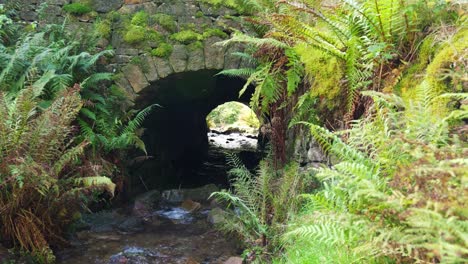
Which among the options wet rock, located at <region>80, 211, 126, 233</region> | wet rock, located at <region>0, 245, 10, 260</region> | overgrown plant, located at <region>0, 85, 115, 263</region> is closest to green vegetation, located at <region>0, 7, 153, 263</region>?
overgrown plant, located at <region>0, 85, 115, 263</region>

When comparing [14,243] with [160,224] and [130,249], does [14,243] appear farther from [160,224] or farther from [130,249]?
[160,224]

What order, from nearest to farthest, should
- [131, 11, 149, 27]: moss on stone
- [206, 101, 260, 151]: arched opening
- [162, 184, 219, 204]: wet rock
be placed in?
[131, 11, 149, 27]: moss on stone → [162, 184, 219, 204]: wet rock → [206, 101, 260, 151]: arched opening

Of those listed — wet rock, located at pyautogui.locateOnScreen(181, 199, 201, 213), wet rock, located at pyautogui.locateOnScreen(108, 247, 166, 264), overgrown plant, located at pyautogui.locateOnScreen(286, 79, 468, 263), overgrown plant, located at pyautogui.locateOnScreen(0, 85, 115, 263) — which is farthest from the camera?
wet rock, located at pyautogui.locateOnScreen(181, 199, 201, 213)

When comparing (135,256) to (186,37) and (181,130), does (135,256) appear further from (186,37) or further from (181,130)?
(181,130)

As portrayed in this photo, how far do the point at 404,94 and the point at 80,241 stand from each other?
4.21 meters

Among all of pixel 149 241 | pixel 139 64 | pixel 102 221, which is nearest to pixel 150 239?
pixel 149 241

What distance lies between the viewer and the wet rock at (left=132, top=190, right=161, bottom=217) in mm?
6660

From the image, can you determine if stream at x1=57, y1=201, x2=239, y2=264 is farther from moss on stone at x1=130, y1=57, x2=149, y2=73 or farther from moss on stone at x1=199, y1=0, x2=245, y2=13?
moss on stone at x1=199, y1=0, x2=245, y2=13

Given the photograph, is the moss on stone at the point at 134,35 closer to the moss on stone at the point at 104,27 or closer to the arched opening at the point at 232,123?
the moss on stone at the point at 104,27

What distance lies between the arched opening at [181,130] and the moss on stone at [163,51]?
39 cm

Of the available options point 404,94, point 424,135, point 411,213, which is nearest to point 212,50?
point 404,94

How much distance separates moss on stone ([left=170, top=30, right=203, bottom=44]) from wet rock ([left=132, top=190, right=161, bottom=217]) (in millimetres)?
2801

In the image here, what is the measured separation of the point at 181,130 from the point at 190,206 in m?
4.21

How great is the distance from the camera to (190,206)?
7102mm
